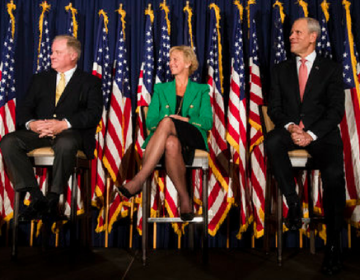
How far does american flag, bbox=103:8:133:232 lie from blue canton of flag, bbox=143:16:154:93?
201mm

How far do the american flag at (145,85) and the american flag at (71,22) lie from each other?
0.70m

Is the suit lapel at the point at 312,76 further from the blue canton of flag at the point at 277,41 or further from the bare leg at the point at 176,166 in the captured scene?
the bare leg at the point at 176,166

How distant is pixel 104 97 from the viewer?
391 cm

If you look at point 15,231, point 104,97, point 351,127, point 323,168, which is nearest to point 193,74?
point 104,97

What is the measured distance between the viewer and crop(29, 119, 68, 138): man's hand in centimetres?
307

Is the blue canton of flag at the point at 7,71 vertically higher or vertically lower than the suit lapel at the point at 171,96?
higher

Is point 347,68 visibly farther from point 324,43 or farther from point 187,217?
point 187,217

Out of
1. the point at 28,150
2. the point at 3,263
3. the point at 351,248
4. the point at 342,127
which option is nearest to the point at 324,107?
the point at 342,127

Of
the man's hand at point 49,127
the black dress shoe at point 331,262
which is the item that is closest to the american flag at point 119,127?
the man's hand at point 49,127

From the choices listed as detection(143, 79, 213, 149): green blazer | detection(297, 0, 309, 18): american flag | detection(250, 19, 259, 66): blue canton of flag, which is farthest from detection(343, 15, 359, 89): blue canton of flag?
detection(143, 79, 213, 149): green blazer

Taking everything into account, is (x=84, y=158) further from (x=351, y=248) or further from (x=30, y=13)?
(x=351, y=248)

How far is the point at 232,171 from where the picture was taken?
3.78 meters

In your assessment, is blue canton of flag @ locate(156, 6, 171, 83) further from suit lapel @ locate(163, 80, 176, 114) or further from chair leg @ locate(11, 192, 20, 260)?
chair leg @ locate(11, 192, 20, 260)

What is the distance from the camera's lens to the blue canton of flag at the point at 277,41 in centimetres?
390
